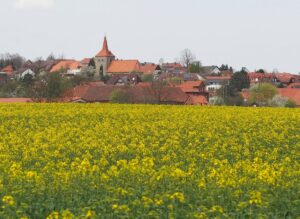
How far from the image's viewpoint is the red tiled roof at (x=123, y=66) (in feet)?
505

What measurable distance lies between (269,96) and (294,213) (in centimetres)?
7296

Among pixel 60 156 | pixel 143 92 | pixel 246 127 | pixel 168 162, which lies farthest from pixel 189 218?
pixel 143 92

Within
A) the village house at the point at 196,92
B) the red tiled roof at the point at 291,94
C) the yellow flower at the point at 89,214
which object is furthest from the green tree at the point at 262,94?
the yellow flower at the point at 89,214

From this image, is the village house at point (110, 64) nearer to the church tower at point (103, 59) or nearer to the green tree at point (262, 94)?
the church tower at point (103, 59)

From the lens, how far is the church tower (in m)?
156

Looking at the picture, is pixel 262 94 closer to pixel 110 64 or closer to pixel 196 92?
pixel 196 92

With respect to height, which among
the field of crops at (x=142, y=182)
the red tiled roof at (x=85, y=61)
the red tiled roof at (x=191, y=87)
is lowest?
the field of crops at (x=142, y=182)

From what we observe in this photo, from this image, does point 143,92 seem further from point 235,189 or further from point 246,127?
point 235,189

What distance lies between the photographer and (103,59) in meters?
158

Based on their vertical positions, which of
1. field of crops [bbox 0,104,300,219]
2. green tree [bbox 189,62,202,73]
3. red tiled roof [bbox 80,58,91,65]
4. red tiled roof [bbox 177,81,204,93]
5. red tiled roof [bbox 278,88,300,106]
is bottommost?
field of crops [bbox 0,104,300,219]

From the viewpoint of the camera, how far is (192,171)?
11188mm

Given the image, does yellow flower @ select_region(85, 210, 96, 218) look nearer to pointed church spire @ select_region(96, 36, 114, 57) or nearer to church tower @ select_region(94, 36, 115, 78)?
church tower @ select_region(94, 36, 115, 78)

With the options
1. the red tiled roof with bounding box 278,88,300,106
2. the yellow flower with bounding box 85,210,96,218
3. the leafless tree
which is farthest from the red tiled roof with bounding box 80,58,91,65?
the yellow flower with bounding box 85,210,96,218

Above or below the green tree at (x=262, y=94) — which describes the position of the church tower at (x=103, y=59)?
above
